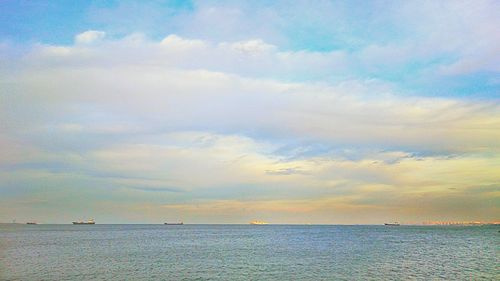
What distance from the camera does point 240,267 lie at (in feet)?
202

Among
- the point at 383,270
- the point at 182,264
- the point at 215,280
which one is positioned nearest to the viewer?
the point at 215,280

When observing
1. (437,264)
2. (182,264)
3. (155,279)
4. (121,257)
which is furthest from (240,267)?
(437,264)

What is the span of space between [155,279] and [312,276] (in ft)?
65.3

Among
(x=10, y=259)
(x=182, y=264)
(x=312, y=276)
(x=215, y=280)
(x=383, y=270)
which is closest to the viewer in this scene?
(x=215, y=280)

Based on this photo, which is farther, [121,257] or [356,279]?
[121,257]

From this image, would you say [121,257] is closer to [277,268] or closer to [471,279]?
[277,268]

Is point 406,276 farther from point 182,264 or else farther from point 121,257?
point 121,257

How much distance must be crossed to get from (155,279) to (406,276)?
32319 mm

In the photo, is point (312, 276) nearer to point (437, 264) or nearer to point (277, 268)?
point (277, 268)

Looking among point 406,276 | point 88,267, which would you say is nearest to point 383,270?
point 406,276

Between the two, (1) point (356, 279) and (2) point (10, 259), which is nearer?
(1) point (356, 279)

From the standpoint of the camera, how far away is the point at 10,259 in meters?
72.9

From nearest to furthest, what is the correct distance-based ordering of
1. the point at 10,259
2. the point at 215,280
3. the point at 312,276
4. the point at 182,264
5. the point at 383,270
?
the point at 215,280, the point at 312,276, the point at 383,270, the point at 182,264, the point at 10,259

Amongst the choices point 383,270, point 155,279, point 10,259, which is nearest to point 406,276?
point 383,270
